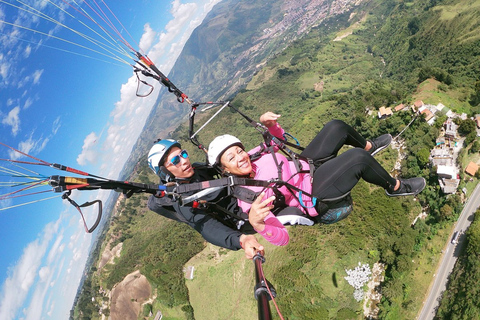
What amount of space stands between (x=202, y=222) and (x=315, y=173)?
6.14 feet

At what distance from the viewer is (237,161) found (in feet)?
11.4

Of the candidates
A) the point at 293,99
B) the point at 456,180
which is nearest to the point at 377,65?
the point at 293,99

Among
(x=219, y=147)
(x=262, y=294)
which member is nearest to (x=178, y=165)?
(x=219, y=147)

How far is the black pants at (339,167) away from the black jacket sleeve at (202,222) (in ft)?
4.66

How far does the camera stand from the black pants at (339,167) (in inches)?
137

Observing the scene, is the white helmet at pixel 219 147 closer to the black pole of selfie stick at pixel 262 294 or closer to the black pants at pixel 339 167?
the black pants at pixel 339 167

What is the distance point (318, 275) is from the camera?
846 inches

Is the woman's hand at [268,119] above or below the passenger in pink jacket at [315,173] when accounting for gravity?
above

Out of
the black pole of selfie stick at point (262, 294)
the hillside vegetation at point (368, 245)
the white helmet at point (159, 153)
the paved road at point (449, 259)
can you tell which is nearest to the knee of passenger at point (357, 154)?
the black pole of selfie stick at point (262, 294)

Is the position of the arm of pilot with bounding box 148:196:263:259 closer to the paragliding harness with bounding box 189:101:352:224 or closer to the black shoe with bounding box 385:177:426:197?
the paragliding harness with bounding box 189:101:352:224

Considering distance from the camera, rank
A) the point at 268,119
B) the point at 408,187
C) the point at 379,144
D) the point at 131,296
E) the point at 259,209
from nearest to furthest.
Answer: the point at 259,209, the point at 408,187, the point at 268,119, the point at 379,144, the point at 131,296

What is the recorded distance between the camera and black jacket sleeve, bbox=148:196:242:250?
3.35 meters

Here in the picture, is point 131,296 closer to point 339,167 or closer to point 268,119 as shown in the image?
point 268,119

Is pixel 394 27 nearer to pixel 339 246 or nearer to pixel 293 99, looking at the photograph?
pixel 293 99
